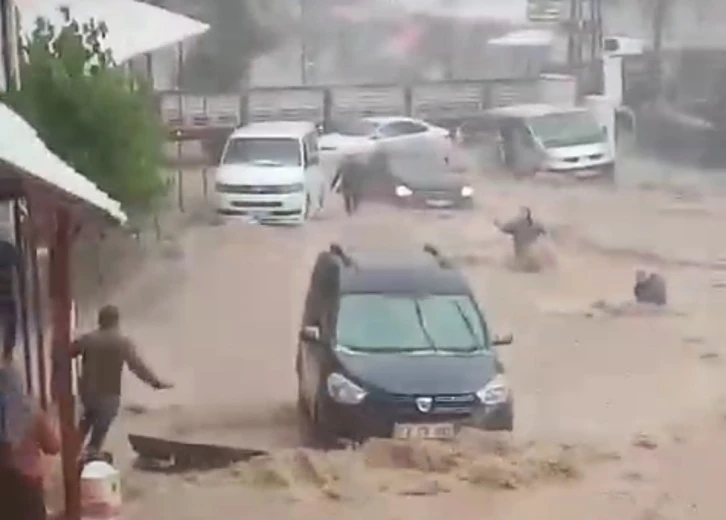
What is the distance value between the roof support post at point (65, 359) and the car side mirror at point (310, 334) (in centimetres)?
187

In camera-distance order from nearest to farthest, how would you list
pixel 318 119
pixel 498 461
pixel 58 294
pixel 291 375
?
pixel 58 294 → pixel 498 461 → pixel 291 375 → pixel 318 119

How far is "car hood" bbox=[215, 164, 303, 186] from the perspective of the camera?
1045 cm

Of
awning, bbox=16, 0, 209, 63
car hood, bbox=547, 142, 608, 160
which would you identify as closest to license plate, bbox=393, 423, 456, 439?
awning, bbox=16, 0, 209, 63

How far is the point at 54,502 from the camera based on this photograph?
17.3ft

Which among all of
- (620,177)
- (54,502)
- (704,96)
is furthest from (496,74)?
(54,502)

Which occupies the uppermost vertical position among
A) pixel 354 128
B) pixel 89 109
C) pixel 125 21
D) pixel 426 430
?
pixel 125 21

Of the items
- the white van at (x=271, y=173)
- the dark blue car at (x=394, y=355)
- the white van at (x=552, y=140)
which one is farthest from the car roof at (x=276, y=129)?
the dark blue car at (x=394, y=355)

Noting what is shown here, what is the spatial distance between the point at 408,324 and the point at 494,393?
60cm

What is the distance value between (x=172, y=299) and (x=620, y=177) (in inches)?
145

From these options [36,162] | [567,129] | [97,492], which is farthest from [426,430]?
[567,129]

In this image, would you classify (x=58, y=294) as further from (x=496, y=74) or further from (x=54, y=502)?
(x=496, y=74)

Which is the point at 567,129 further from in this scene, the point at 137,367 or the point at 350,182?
the point at 137,367

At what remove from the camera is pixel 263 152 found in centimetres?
1064

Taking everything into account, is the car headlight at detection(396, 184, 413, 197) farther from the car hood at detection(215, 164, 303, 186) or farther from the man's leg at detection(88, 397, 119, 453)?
the man's leg at detection(88, 397, 119, 453)
